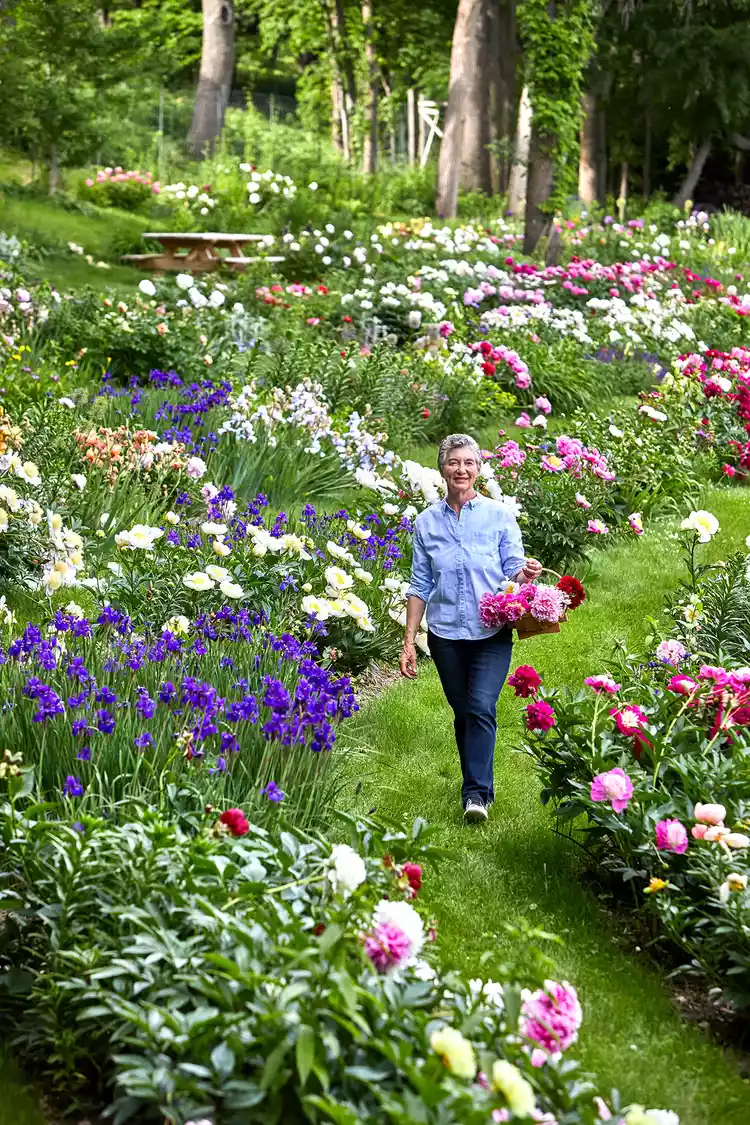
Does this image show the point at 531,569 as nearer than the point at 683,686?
No

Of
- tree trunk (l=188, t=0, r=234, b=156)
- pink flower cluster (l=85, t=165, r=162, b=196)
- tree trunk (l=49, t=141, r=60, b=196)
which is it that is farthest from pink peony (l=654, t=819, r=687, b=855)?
tree trunk (l=188, t=0, r=234, b=156)

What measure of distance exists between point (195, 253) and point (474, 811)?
11947mm

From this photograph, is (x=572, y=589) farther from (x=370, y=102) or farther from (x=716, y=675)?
(x=370, y=102)

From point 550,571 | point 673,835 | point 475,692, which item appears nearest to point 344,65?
point 550,571

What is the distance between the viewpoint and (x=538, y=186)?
15.8 m

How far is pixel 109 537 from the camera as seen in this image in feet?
20.4

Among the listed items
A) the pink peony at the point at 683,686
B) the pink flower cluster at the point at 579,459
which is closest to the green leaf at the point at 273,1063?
the pink peony at the point at 683,686

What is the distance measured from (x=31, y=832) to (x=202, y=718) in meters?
0.72

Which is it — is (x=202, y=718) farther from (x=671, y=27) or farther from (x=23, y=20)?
(x=671, y=27)

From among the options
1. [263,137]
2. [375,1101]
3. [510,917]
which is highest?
[263,137]

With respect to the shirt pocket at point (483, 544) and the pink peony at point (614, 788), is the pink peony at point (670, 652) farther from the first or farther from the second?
the pink peony at point (614, 788)

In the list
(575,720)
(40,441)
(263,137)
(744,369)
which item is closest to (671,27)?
(263,137)

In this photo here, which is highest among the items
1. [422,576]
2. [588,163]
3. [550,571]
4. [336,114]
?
[336,114]

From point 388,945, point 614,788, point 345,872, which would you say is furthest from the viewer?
point 614,788
